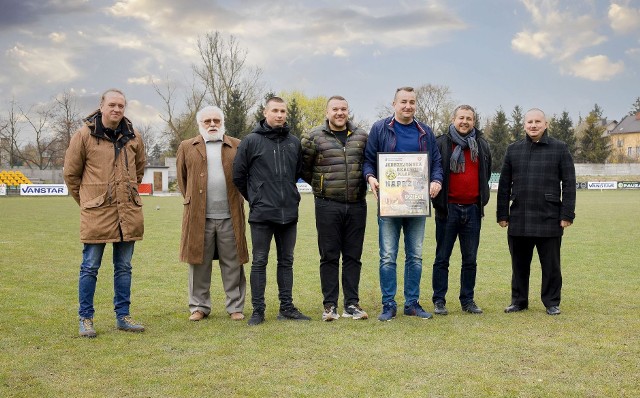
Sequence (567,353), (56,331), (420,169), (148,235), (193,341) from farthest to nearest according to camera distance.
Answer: (148,235)
(420,169)
(56,331)
(193,341)
(567,353)

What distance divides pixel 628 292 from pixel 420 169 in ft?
Result: 11.7

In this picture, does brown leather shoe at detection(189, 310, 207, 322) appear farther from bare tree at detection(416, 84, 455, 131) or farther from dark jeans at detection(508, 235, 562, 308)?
bare tree at detection(416, 84, 455, 131)

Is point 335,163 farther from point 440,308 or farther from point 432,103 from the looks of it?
point 432,103

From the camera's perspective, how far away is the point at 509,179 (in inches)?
278

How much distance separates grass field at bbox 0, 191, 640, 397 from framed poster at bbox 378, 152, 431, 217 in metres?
1.12

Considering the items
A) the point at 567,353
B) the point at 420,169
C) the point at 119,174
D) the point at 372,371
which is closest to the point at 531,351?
the point at 567,353

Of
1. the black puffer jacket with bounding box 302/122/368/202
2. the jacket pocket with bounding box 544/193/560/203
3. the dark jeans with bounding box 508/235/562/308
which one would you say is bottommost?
the dark jeans with bounding box 508/235/562/308

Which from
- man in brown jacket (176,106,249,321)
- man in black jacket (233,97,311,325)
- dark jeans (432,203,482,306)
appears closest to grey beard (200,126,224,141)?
man in brown jacket (176,106,249,321)

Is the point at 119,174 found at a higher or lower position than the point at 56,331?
higher

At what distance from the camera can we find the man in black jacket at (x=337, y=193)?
645cm

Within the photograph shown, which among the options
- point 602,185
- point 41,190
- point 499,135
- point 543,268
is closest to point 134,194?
point 543,268

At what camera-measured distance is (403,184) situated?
6.43 meters

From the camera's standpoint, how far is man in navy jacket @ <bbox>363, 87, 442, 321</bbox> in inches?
257

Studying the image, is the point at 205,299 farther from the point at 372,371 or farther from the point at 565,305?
the point at 565,305
